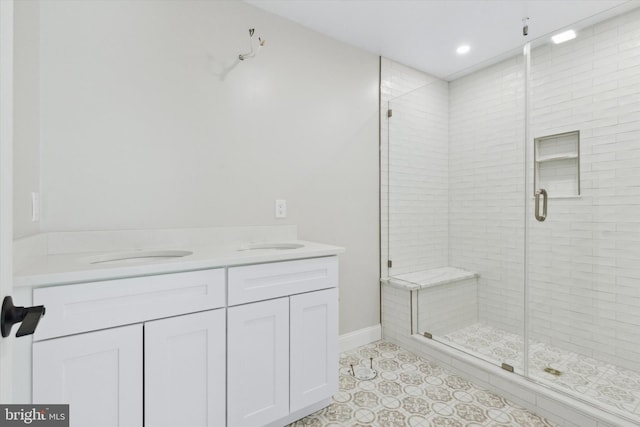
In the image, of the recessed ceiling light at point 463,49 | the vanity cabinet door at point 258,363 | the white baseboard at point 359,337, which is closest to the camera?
the vanity cabinet door at point 258,363

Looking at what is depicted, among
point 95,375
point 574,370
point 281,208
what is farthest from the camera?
point 281,208

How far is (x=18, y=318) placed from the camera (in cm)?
48

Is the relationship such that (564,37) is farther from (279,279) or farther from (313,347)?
(313,347)

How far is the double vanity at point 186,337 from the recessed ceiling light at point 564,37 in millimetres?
1901

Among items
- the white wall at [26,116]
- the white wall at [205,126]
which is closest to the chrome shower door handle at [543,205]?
the white wall at [205,126]

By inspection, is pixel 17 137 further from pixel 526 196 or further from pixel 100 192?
pixel 526 196

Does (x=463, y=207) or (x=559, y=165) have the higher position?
(x=559, y=165)

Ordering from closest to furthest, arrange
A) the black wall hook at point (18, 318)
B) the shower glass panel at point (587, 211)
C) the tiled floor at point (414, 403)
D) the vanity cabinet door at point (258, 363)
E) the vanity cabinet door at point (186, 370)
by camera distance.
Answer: the black wall hook at point (18, 318) < the vanity cabinet door at point (186, 370) < the vanity cabinet door at point (258, 363) < the tiled floor at point (414, 403) < the shower glass panel at point (587, 211)

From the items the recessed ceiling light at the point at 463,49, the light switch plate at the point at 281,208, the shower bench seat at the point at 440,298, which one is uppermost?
the recessed ceiling light at the point at 463,49

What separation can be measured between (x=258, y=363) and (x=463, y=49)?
9.06ft

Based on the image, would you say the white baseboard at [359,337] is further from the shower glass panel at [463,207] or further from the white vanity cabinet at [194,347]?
the white vanity cabinet at [194,347]

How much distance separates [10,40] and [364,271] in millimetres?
2334

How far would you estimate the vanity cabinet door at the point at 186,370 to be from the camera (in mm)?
1136

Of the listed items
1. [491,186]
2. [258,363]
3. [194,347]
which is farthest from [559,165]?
[194,347]
